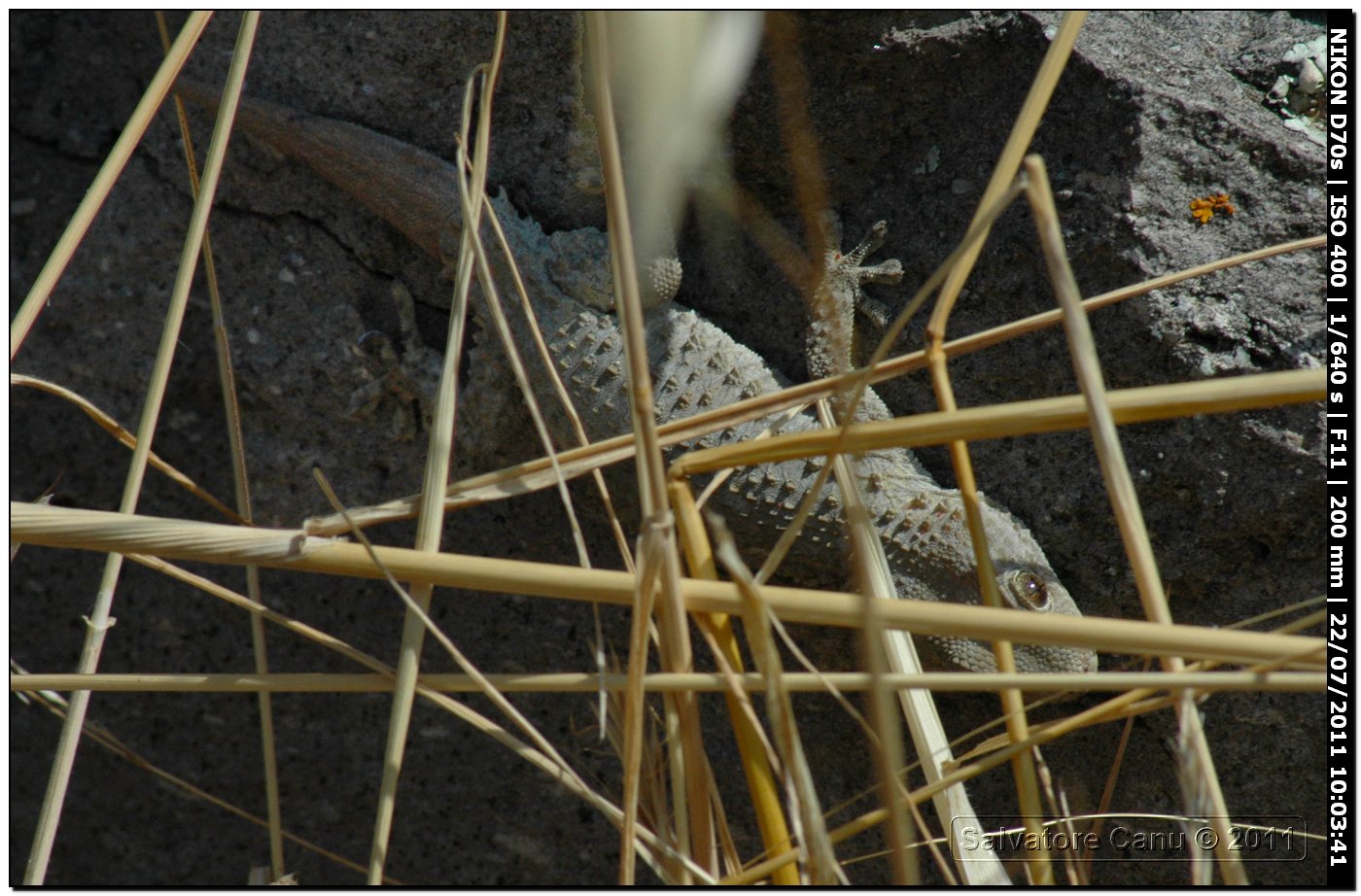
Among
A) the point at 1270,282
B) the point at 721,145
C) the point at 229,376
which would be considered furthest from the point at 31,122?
the point at 1270,282

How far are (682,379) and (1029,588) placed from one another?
546 millimetres

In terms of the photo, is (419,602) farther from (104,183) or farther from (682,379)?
(682,379)

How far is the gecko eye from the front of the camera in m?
1.28

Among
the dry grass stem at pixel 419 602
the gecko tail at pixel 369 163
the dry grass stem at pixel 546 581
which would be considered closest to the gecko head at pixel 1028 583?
the dry grass stem at pixel 546 581

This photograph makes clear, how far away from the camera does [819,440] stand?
0.68 metres

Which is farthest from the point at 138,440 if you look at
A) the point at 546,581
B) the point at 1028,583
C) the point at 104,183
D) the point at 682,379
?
the point at 1028,583

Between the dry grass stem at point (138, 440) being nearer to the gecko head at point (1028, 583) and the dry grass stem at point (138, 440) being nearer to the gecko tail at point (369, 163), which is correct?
the gecko tail at point (369, 163)

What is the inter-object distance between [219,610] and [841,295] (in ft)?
3.75

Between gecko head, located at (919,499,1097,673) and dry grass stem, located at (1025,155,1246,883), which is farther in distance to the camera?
gecko head, located at (919,499,1097,673)

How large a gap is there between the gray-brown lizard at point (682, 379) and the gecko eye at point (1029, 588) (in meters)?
0.02

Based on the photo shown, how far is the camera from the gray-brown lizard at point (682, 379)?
136 centimetres

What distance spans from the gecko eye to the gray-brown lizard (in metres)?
0.02

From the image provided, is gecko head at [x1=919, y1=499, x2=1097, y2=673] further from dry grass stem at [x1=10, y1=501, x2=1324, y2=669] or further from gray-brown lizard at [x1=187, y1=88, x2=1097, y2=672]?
dry grass stem at [x1=10, y1=501, x2=1324, y2=669]

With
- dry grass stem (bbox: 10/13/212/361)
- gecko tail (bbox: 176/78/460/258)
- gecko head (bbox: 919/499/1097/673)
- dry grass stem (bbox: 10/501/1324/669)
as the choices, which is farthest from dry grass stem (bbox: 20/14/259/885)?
gecko head (bbox: 919/499/1097/673)
